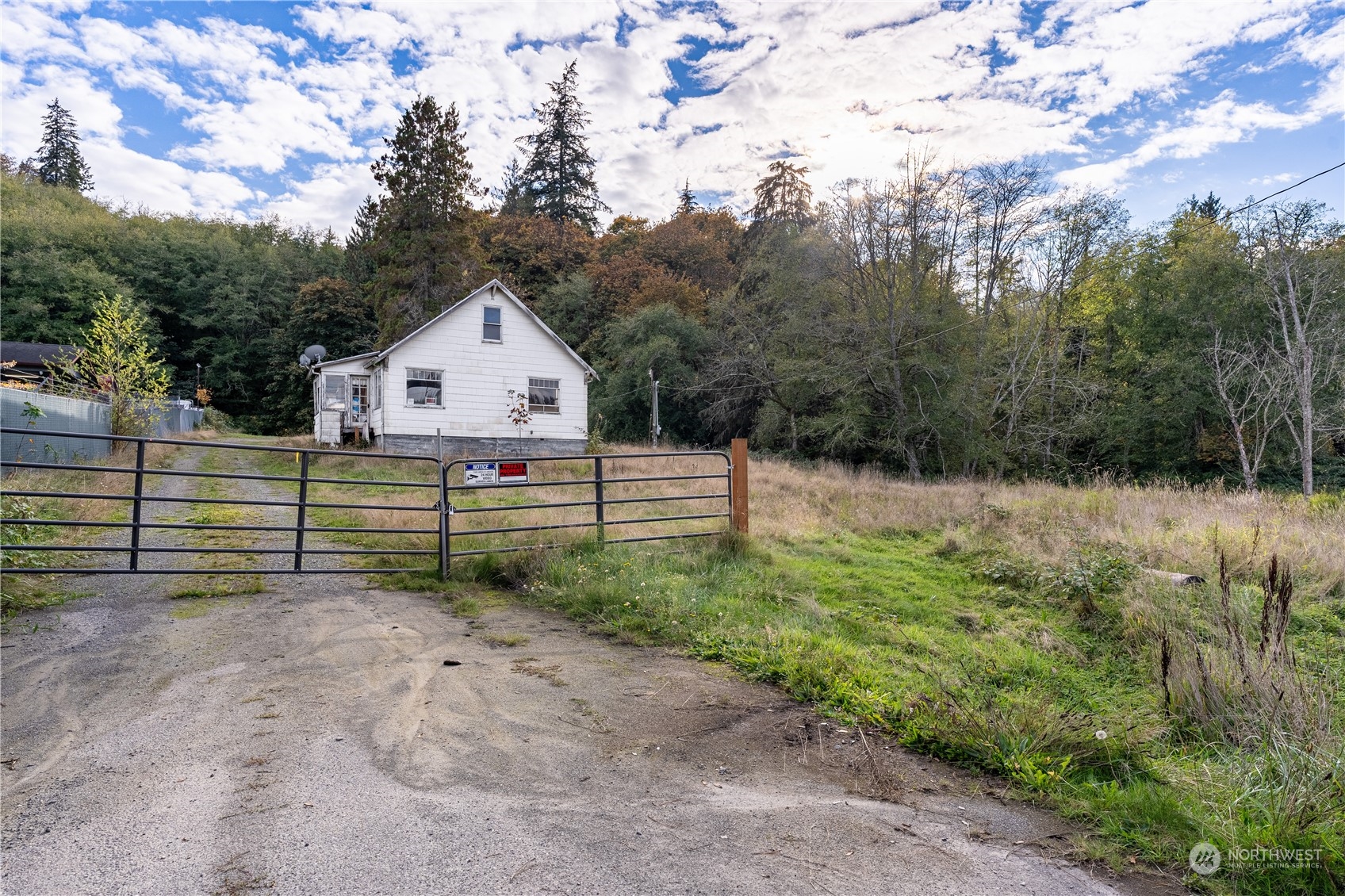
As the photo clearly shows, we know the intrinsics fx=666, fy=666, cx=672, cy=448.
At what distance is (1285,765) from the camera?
3092 millimetres

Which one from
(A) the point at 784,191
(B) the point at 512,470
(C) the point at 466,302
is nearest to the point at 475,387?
(C) the point at 466,302

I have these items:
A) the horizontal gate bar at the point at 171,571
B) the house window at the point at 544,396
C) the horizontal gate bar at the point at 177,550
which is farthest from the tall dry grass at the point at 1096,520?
the house window at the point at 544,396

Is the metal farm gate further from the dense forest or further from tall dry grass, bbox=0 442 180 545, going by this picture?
the dense forest

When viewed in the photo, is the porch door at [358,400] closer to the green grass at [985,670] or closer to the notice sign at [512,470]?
the notice sign at [512,470]

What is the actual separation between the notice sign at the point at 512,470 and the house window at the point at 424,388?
1693cm

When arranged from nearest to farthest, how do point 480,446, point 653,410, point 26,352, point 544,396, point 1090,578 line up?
point 1090,578
point 480,446
point 544,396
point 653,410
point 26,352

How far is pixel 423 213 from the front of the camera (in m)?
33.4

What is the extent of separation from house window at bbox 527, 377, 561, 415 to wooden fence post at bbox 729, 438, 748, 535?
17298 mm

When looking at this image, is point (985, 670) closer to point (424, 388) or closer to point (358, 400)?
point (424, 388)

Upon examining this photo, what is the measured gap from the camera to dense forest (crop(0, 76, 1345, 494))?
2630 cm

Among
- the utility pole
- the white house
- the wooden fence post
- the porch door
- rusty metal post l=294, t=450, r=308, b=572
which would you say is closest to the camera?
rusty metal post l=294, t=450, r=308, b=572

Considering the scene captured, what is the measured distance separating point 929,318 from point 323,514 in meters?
22.7

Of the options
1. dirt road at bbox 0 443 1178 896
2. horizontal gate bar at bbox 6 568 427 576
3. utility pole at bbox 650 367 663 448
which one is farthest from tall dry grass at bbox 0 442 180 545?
utility pole at bbox 650 367 663 448

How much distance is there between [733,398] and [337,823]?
29.4 meters
